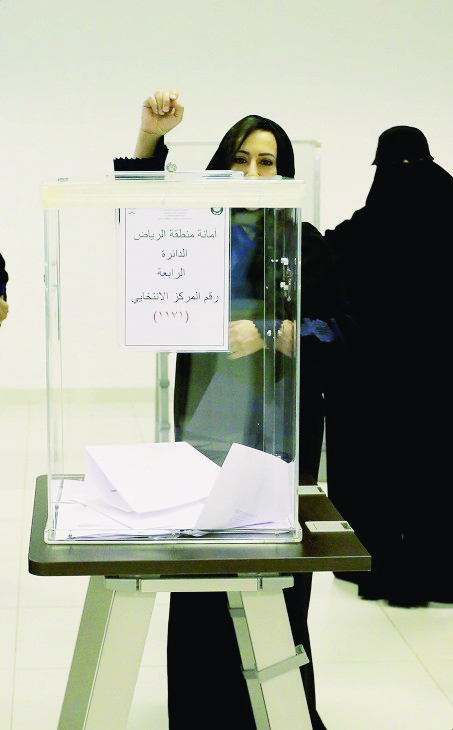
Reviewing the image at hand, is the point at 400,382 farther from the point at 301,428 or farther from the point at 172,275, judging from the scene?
the point at 172,275

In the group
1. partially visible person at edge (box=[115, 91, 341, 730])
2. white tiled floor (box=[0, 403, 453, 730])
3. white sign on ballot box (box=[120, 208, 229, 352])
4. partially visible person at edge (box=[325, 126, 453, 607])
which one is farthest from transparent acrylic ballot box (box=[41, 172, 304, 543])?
partially visible person at edge (box=[325, 126, 453, 607])

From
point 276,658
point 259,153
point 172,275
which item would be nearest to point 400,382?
point 259,153

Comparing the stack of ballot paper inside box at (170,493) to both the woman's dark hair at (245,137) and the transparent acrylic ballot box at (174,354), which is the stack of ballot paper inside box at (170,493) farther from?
the woman's dark hair at (245,137)

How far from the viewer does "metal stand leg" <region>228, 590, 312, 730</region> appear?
49.8 inches

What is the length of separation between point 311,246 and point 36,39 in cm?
479

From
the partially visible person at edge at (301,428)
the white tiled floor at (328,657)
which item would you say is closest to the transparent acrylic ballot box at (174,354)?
the partially visible person at edge at (301,428)

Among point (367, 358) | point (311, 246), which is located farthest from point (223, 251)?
point (367, 358)

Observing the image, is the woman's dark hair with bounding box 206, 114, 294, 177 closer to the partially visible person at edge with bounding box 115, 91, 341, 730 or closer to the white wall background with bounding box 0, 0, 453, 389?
the partially visible person at edge with bounding box 115, 91, 341, 730

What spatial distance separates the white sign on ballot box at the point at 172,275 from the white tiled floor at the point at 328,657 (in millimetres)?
1294

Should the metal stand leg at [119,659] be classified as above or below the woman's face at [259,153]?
below

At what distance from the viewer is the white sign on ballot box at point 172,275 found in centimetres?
118

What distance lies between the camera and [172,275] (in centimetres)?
119

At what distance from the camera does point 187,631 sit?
1.97 m

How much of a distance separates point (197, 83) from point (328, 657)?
444cm
